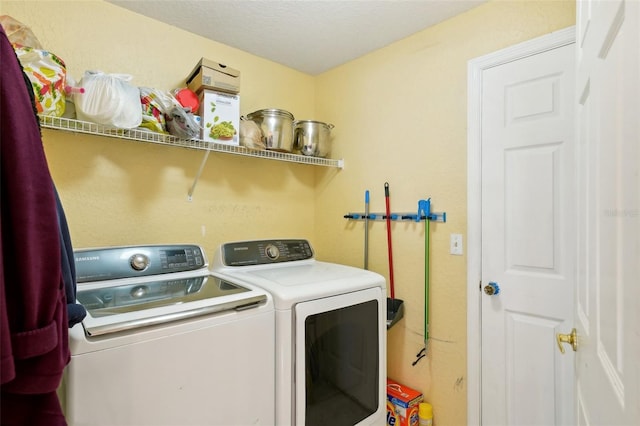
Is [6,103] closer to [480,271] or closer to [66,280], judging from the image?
[66,280]

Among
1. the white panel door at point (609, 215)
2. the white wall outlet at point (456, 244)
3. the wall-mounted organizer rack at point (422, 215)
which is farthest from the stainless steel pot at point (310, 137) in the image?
the white panel door at point (609, 215)

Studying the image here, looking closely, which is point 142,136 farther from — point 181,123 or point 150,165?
point 150,165

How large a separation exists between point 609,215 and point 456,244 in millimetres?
1249

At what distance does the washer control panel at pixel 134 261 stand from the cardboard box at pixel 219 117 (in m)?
0.61

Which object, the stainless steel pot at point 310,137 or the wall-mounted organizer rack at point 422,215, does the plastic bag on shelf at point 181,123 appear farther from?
the wall-mounted organizer rack at point 422,215

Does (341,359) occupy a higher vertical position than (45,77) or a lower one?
lower

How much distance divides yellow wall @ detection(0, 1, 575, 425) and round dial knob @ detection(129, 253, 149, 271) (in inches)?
15.4

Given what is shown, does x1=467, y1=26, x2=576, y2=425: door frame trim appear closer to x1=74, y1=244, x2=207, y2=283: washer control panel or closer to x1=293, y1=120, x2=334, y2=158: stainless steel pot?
x1=293, y1=120, x2=334, y2=158: stainless steel pot

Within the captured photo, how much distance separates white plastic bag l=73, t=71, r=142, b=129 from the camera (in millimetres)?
1435

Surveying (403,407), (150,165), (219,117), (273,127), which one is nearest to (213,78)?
(219,117)

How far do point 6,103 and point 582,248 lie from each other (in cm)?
141

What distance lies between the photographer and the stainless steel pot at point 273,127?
6.89 ft

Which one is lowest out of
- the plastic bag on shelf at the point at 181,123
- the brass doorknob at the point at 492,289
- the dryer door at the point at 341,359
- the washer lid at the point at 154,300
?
the dryer door at the point at 341,359

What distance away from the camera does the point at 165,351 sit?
3.44ft
